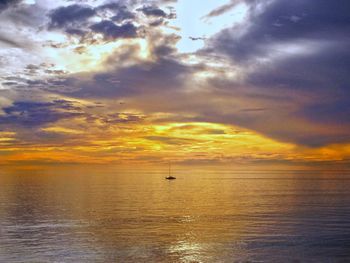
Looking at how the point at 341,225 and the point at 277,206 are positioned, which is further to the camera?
the point at 277,206

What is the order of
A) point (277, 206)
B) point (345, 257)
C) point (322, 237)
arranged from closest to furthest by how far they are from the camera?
point (345, 257), point (322, 237), point (277, 206)

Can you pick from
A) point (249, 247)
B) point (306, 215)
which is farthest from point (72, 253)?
point (306, 215)

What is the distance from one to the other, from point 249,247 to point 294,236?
Result: 11.8 meters

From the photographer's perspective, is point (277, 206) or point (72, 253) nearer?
point (72, 253)

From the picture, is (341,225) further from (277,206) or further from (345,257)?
(277,206)

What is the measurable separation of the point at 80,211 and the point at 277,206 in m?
50.1

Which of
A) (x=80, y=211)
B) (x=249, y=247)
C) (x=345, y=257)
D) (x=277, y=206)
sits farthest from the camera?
(x=277, y=206)

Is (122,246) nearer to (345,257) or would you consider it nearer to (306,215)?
(345,257)

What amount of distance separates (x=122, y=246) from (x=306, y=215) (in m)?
47.3

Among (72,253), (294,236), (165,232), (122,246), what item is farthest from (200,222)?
(72,253)

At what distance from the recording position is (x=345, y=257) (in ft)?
165

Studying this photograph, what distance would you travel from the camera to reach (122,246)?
5597cm

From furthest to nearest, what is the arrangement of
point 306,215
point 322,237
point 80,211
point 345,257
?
1. point 80,211
2. point 306,215
3. point 322,237
4. point 345,257

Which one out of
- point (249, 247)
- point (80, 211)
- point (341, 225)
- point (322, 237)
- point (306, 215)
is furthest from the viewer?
point (80, 211)
